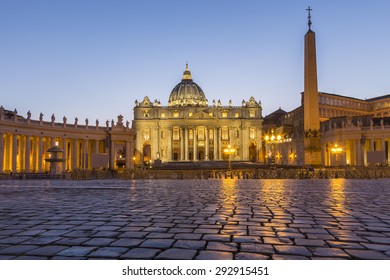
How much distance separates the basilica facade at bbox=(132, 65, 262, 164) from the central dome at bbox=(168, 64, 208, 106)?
14131 millimetres

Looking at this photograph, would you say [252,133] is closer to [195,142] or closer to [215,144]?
[215,144]

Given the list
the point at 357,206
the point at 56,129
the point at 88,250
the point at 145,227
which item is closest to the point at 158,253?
the point at 88,250

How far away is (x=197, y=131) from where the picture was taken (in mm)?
109688

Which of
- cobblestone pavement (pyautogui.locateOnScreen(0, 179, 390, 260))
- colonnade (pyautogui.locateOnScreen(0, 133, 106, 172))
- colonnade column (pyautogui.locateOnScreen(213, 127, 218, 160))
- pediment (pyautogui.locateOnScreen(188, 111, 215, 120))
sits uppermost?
pediment (pyautogui.locateOnScreen(188, 111, 215, 120))

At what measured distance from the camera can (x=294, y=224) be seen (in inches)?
270

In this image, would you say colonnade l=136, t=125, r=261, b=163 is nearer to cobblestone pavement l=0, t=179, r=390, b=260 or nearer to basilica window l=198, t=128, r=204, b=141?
basilica window l=198, t=128, r=204, b=141

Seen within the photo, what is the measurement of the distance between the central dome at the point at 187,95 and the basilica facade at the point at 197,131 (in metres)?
14.1

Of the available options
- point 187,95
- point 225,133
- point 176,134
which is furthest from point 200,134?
point 187,95

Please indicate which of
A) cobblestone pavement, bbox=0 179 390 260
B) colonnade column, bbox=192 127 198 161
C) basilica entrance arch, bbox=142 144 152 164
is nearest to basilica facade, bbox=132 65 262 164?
colonnade column, bbox=192 127 198 161

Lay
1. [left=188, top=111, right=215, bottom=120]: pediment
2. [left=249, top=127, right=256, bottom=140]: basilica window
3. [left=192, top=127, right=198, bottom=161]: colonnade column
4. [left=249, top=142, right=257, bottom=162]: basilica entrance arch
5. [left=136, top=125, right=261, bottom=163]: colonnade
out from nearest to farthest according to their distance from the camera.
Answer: [left=188, top=111, right=215, bottom=120]: pediment, [left=136, top=125, right=261, bottom=163]: colonnade, [left=192, top=127, right=198, bottom=161]: colonnade column, [left=249, top=127, right=256, bottom=140]: basilica window, [left=249, top=142, right=257, bottom=162]: basilica entrance arch

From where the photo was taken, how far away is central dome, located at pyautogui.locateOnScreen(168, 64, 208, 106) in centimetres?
12584
